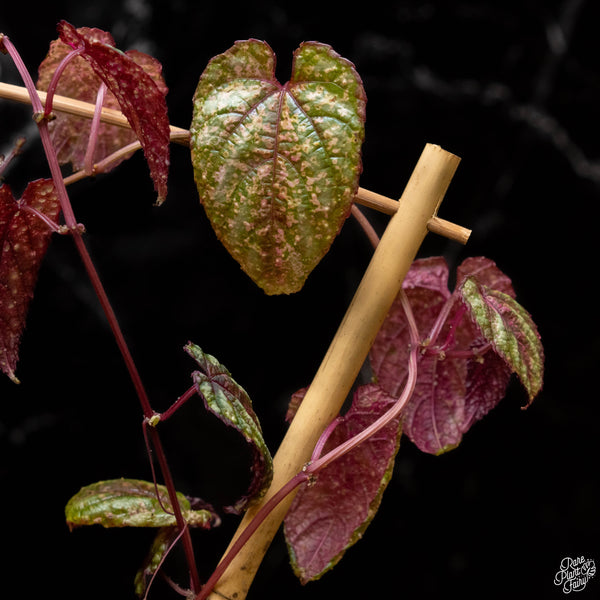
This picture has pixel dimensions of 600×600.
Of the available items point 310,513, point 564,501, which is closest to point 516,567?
point 564,501

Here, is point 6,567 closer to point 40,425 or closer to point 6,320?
point 40,425

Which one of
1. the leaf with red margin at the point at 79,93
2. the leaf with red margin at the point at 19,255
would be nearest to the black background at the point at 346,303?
the leaf with red margin at the point at 79,93

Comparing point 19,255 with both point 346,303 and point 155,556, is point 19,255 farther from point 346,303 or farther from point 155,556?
point 346,303

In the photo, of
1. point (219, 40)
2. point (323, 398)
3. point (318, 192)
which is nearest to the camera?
point (318, 192)

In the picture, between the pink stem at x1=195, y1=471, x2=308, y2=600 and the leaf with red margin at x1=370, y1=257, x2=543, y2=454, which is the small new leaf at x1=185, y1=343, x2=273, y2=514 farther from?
the leaf with red margin at x1=370, y1=257, x2=543, y2=454

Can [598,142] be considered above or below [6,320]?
above

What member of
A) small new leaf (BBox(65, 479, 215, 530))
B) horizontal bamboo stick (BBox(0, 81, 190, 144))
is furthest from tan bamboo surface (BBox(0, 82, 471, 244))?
small new leaf (BBox(65, 479, 215, 530))
